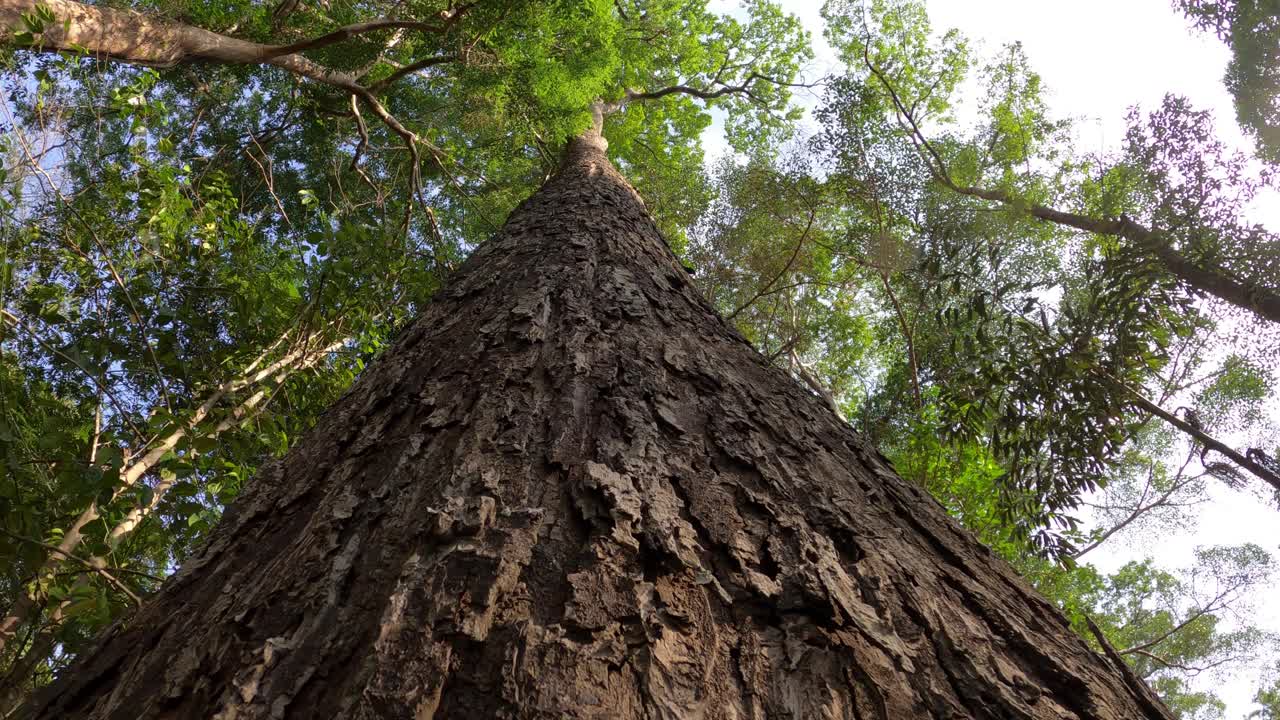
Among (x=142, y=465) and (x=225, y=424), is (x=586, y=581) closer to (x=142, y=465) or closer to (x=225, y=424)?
(x=142, y=465)

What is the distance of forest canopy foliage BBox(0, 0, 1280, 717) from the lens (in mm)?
2832

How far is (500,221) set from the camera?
1003cm

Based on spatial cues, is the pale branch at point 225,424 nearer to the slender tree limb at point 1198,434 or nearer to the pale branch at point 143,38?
the pale branch at point 143,38

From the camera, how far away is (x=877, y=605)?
86 cm

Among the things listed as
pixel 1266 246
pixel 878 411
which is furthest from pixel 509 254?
pixel 878 411

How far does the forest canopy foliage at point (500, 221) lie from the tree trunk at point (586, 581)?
1188 millimetres

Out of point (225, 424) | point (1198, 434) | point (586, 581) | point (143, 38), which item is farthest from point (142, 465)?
point (1198, 434)

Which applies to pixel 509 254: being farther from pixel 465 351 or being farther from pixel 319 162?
pixel 319 162

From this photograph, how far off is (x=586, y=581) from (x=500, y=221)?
9.76 m

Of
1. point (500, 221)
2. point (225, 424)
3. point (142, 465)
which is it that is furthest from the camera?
point (500, 221)

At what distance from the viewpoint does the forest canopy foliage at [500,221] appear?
9.29ft

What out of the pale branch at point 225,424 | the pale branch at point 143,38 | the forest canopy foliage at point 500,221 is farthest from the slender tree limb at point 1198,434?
the pale branch at point 143,38

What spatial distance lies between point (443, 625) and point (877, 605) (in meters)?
0.55

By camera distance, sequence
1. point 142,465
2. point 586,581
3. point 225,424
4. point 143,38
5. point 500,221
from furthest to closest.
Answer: point 500,221 → point 143,38 → point 225,424 → point 142,465 → point 586,581
